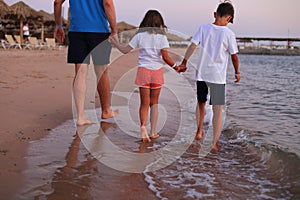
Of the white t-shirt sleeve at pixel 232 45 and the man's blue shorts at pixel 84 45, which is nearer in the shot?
the white t-shirt sleeve at pixel 232 45

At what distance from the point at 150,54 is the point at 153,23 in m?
0.31

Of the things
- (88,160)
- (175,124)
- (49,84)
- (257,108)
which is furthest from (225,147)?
(49,84)

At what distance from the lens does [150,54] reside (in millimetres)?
3660

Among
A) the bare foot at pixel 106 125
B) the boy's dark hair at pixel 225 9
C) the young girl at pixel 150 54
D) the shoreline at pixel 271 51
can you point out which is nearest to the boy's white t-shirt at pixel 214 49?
the boy's dark hair at pixel 225 9

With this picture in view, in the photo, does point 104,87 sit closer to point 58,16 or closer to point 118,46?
point 118,46

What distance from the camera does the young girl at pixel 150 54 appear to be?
3625 millimetres

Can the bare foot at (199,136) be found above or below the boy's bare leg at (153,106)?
below

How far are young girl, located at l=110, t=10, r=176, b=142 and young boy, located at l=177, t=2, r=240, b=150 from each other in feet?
0.91

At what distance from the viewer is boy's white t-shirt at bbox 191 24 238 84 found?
145 inches

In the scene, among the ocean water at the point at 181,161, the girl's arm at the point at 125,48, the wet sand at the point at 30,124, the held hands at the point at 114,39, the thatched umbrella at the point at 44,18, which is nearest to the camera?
the wet sand at the point at 30,124

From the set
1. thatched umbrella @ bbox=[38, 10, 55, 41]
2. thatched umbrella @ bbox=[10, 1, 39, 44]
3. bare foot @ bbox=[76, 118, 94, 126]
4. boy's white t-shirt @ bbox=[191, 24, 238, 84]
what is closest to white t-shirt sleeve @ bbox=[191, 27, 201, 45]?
boy's white t-shirt @ bbox=[191, 24, 238, 84]

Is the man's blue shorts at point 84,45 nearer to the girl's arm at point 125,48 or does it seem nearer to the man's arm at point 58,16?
the girl's arm at point 125,48

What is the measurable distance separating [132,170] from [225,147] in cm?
143

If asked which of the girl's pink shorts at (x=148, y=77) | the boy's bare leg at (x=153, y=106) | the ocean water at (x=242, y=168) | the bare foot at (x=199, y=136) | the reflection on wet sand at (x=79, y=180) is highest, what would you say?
the girl's pink shorts at (x=148, y=77)
